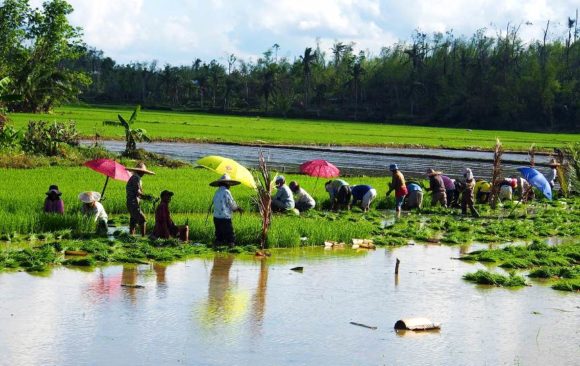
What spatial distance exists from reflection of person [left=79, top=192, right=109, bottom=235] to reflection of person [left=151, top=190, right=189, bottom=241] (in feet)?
3.19

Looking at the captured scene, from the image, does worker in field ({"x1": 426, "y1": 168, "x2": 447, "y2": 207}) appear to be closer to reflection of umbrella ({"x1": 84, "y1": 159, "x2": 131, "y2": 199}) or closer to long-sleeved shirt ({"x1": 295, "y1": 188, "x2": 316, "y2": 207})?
long-sleeved shirt ({"x1": 295, "y1": 188, "x2": 316, "y2": 207})

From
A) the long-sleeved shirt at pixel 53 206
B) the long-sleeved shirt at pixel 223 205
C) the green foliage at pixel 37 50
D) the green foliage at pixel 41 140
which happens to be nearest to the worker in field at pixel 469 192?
the long-sleeved shirt at pixel 223 205

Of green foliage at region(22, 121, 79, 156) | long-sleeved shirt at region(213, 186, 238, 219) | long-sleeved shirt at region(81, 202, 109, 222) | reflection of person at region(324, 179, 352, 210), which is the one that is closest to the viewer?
long-sleeved shirt at region(213, 186, 238, 219)

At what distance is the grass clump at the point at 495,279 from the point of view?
13.9 metres

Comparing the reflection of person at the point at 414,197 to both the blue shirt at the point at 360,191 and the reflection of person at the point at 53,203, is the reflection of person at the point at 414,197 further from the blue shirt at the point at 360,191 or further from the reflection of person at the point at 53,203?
the reflection of person at the point at 53,203

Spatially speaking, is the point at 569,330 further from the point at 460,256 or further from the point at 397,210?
the point at 397,210

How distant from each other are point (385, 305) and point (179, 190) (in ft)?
38.9

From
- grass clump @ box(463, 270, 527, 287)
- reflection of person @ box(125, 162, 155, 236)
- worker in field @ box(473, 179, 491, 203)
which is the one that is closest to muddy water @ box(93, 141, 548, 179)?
worker in field @ box(473, 179, 491, 203)

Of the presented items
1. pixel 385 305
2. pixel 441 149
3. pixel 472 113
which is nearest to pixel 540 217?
pixel 385 305

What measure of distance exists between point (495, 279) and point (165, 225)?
19.8ft

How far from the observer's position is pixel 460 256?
16.9 meters

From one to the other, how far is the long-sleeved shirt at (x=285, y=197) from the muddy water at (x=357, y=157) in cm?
1480

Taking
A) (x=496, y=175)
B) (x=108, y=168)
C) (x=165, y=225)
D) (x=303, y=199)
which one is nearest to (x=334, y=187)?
(x=303, y=199)

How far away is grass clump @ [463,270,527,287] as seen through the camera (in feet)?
45.6
